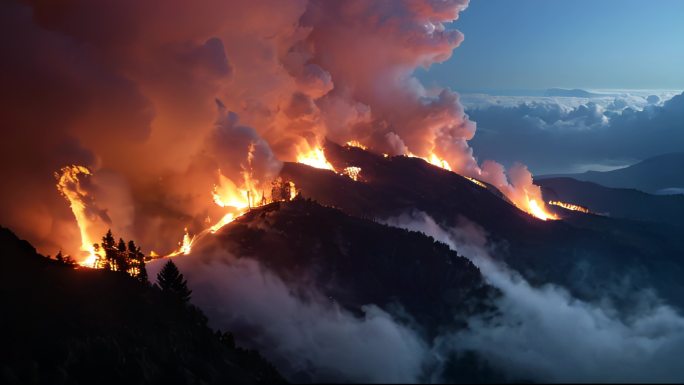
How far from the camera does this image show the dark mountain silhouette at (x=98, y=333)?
3482 inches

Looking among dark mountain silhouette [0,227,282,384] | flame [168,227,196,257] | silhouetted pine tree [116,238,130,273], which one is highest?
flame [168,227,196,257]

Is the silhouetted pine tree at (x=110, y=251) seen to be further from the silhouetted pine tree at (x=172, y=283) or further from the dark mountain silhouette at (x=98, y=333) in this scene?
the dark mountain silhouette at (x=98, y=333)

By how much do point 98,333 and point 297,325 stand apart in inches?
2718

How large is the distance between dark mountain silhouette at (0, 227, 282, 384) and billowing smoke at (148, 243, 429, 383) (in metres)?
19.0

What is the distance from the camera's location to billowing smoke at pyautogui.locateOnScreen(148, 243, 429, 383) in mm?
134500

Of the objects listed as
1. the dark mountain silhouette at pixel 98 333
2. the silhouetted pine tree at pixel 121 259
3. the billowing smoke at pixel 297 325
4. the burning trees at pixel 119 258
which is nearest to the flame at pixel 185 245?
the billowing smoke at pixel 297 325

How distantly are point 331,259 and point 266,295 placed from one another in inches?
1283

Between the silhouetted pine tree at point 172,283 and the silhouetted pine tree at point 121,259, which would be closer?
the silhouetted pine tree at point 172,283

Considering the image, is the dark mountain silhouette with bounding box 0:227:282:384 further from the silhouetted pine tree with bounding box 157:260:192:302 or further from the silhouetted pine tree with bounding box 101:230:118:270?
the silhouetted pine tree with bounding box 101:230:118:270

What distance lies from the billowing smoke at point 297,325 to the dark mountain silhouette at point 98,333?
1902cm

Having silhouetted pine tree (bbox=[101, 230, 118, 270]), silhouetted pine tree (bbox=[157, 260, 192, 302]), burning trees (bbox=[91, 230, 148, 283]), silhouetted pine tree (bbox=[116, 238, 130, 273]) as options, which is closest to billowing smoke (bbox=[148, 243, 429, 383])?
burning trees (bbox=[91, 230, 148, 283])

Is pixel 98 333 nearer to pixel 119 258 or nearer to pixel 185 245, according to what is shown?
pixel 119 258

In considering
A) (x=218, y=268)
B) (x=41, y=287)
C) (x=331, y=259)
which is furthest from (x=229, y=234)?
(x=41, y=287)

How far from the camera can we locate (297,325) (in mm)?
159750
